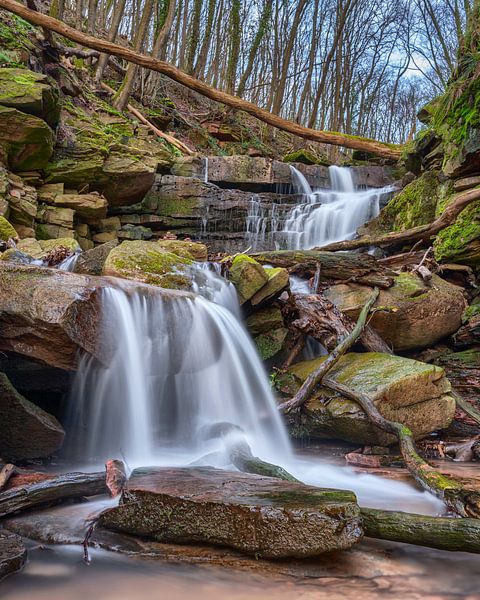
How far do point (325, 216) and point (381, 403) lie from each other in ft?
25.9

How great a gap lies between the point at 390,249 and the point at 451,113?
281 centimetres

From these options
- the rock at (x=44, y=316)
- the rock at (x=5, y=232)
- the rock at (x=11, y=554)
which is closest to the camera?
the rock at (x=11, y=554)

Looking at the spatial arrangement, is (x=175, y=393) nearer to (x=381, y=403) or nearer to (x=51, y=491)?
(x=381, y=403)

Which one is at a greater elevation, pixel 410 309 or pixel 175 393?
pixel 410 309

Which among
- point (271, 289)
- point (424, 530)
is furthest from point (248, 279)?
point (424, 530)

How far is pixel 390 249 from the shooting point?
9.42 metres

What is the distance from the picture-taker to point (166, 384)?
18.2 feet

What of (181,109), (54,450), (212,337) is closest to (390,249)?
(212,337)

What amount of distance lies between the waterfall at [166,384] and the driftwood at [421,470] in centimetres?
99

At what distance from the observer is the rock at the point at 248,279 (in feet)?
21.7

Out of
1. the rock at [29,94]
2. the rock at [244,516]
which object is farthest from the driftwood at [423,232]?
the rock at [29,94]

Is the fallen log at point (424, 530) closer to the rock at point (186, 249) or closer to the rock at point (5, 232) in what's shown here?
the rock at point (186, 249)

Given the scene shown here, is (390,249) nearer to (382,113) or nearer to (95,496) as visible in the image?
(95,496)

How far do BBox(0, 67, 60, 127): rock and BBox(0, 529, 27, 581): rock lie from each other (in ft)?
28.1
